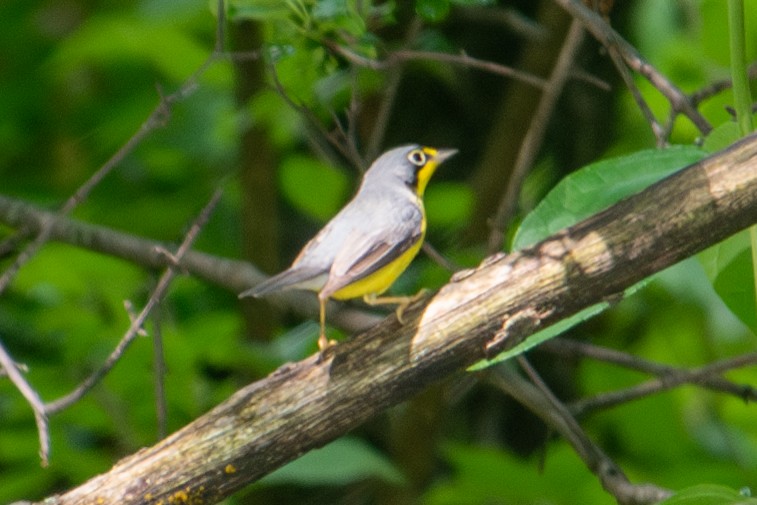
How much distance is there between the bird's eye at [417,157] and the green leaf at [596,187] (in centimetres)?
75

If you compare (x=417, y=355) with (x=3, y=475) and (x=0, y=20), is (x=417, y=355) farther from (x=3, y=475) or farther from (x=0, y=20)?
(x=0, y=20)

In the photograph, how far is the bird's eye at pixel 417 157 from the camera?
9.87 ft

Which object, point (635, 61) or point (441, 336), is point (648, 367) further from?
point (441, 336)

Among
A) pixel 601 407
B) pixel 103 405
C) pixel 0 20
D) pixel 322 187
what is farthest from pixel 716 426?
pixel 0 20

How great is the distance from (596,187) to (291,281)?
64 centimetres

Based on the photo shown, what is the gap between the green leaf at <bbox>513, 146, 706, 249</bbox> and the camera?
7.45 feet

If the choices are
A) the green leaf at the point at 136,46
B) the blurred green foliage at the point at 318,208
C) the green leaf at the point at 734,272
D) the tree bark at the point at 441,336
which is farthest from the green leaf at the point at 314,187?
the green leaf at the point at 734,272

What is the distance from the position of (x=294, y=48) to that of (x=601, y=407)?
1.40 meters

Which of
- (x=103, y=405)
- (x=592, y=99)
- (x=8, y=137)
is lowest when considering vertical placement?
(x=103, y=405)

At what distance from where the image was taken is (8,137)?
458 cm

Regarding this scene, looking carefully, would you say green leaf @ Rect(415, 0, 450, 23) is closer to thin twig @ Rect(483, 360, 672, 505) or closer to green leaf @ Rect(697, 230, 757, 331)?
green leaf @ Rect(697, 230, 757, 331)

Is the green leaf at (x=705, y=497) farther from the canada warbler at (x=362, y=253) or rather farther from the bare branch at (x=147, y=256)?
the bare branch at (x=147, y=256)

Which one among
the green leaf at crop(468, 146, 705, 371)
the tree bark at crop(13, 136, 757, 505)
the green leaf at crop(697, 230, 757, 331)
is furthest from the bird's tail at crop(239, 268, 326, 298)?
the green leaf at crop(697, 230, 757, 331)

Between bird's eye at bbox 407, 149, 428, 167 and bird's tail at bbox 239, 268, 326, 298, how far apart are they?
0.69 meters
